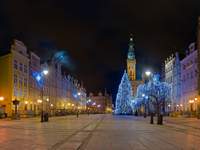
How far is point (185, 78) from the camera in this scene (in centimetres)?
11206

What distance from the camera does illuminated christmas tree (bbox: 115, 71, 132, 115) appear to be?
13612 cm

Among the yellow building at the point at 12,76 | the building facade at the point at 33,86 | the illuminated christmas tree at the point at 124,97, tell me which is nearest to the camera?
the yellow building at the point at 12,76

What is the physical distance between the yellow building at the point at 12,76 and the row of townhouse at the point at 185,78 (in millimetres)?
39442

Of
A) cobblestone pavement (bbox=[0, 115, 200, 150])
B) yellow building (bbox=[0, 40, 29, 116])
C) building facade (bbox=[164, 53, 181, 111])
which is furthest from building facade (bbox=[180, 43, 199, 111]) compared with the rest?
cobblestone pavement (bbox=[0, 115, 200, 150])

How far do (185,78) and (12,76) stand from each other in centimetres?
4643

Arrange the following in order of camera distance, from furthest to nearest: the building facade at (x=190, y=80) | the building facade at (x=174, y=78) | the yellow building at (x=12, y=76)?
the building facade at (x=174, y=78)
the building facade at (x=190, y=80)
the yellow building at (x=12, y=76)

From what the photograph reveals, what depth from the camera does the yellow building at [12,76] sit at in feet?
292

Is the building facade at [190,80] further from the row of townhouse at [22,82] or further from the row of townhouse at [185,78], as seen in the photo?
the row of townhouse at [22,82]

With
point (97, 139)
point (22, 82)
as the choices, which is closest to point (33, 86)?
point (22, 82)

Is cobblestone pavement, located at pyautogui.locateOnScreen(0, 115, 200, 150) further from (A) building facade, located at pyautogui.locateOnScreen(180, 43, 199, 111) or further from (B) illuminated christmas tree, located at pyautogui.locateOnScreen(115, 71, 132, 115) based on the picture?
(B) illuminated christmas tree, located at pyautogui.locateOnScreen(115, 71, 132, 115)

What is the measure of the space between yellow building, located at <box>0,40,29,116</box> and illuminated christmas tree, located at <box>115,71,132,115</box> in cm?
4477

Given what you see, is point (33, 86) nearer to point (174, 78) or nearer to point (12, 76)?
point (12, 76)

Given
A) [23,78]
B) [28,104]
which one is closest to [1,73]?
[23,78]

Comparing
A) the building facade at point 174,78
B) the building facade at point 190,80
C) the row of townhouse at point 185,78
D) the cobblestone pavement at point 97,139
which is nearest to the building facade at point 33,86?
the building facade at point 190,80
